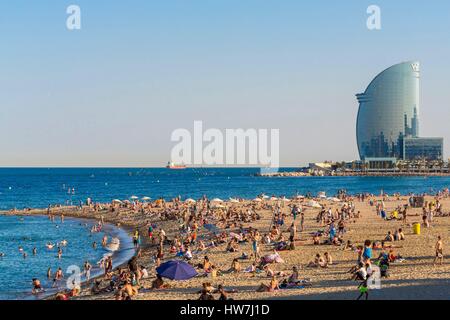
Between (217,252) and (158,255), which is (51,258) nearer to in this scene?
(158,255)

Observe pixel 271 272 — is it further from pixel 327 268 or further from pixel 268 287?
pixel 268 287

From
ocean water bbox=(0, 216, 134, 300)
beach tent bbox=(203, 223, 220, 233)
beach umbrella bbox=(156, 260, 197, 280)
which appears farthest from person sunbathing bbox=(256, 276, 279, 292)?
beach tent bbox=(203, 223, 220, 233)

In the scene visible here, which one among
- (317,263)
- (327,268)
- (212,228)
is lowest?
(212,228)

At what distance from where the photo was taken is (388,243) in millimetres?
27406

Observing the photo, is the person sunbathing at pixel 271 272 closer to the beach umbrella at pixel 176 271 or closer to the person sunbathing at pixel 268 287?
the person sunbathing at pixel 268 287

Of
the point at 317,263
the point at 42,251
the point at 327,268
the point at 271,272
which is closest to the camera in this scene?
the point at 271,272

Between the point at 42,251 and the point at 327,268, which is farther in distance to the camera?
the point at 42,251

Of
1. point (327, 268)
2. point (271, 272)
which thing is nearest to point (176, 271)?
point (271, 272)

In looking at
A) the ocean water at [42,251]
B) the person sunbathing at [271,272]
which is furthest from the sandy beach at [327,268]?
the ocean water at [42,251]

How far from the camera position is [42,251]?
114ft

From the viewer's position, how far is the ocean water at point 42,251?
25047mm

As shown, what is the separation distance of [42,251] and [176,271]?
A: 718 inches

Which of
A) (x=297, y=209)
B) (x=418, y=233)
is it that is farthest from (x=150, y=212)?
(x=418, y=233)
